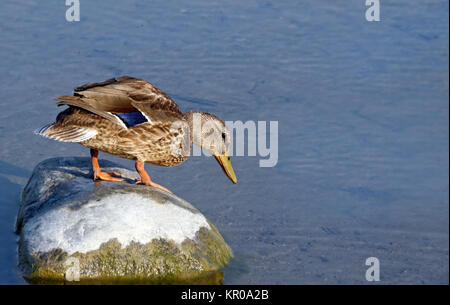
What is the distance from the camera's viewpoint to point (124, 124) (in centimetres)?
547

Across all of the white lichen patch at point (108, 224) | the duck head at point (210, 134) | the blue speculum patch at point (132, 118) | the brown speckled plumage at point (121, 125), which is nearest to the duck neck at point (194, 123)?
the duck head at point (210, 134)

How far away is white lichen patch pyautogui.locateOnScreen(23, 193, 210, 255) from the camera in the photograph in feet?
16.6

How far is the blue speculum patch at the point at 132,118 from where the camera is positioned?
548cm

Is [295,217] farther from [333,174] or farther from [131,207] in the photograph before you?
[131,207]

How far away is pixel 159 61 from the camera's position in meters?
8.65

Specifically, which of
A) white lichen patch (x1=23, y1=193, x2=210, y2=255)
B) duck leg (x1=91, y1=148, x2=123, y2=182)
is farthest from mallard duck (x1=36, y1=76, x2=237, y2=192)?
white lichen patch (x1=23, y1=193, x2=210, y2=255)

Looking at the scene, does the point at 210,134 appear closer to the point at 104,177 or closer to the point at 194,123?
the point at 194,123

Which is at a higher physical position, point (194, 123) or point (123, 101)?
point (123, 101)

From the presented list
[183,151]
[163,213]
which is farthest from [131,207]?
[183,151]

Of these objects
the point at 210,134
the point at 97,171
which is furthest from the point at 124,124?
the point at 210,134

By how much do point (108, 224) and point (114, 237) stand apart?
11 centimetres

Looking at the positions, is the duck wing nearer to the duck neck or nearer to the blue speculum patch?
the blue speculum patch

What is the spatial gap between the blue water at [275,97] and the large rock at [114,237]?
24 centimetres

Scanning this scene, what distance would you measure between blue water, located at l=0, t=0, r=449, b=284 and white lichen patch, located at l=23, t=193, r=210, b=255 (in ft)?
1.20
